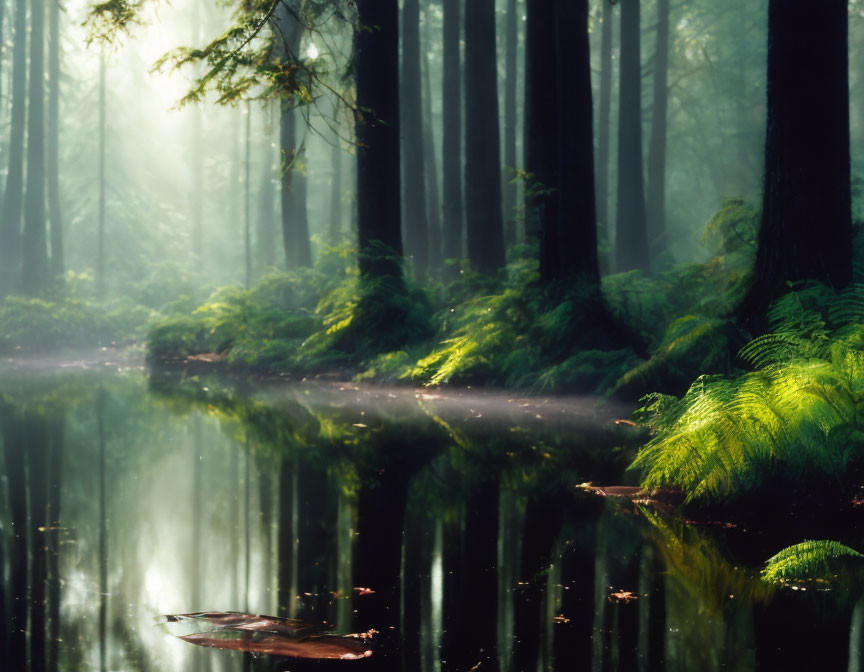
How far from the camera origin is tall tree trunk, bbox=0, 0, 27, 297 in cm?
3003

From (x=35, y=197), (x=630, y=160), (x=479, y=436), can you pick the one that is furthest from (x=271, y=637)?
(x=35, y=197)

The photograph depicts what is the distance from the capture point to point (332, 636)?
366 centimetres

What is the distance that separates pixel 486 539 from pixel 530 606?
114 cm

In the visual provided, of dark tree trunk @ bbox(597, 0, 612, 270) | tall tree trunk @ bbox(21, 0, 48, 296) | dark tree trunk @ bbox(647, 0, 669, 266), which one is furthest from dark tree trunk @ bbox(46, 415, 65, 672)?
dark tree trunk @ bbox(597, 0, 612, 270)

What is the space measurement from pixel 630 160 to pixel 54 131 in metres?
23.1

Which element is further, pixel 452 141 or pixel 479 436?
pixel 452 141

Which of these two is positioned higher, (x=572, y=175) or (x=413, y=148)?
(x=413, y=148)

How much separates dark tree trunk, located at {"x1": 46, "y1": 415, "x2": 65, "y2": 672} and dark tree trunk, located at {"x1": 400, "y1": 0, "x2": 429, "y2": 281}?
15049 millimetres

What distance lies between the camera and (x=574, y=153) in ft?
43.2

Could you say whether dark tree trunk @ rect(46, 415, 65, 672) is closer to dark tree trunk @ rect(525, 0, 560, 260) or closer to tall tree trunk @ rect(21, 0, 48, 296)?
dark tree trunk @ rect(525, 0, 560, 260)

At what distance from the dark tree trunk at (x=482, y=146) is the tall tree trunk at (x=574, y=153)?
214 inches

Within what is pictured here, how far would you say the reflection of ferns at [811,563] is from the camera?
429 cm

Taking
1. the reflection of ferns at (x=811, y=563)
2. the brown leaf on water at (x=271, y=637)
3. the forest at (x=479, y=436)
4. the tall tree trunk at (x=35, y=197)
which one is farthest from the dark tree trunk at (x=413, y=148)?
the brown leaf on water at (x=271, y=637)

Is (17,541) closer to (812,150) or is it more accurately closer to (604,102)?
(812,150)
